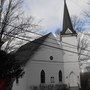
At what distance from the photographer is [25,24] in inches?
1137

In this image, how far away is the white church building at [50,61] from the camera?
40366 mm

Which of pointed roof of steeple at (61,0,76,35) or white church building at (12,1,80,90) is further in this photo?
pointed roof of steeple at (61,0,76,35)

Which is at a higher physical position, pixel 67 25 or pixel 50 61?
pixel 67 25

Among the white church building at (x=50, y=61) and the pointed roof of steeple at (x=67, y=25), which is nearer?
the white church building at (x=50, y=61)

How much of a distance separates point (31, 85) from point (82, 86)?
10.9 m

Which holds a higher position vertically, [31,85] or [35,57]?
[35,57]

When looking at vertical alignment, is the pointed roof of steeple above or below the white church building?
above

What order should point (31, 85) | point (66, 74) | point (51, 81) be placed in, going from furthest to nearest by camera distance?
point (66, 74), point (51, 81), point (31, 85)

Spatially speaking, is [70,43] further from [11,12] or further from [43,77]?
[11,12]

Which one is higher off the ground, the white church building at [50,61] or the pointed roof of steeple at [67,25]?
the pointed roof of steeple at [67,25]

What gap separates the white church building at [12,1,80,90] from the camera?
40.4 metres

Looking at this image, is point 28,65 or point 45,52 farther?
point 45,52

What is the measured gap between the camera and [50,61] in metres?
43.5

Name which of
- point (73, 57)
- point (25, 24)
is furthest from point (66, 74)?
point (25, 24)
